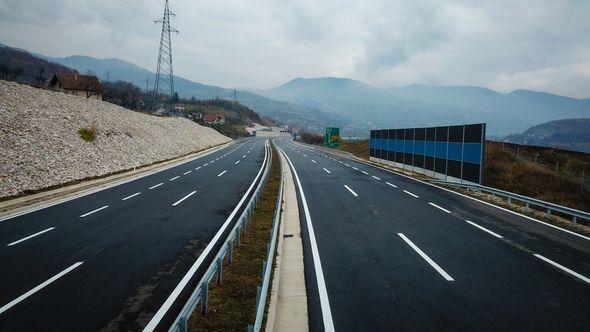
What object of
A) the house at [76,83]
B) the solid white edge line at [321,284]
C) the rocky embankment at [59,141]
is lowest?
the solid white edge line at [321,284]

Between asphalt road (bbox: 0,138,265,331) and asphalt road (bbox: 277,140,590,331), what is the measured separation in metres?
3.69

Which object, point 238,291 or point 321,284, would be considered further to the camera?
point 321,284

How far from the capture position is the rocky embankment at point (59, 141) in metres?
21.4

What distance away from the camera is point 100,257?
10.0 metres

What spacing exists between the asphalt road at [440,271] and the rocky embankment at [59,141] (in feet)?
55.6

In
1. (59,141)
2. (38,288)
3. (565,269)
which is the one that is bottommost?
(38,288)

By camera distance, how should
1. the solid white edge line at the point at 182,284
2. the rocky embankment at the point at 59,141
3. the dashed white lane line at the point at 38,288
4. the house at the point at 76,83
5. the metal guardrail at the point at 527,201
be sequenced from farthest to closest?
1. the house at the point at 76,83
2. the rocky embankment at the point at 59,141
3. the metal guardrail at the point at 527,201
4. the dashed white lane line at the point at 38,288
5. the solid white edge line at the point at 182,284

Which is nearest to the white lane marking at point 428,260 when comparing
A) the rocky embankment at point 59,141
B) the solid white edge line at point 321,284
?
the solid white edge line at point 321,284

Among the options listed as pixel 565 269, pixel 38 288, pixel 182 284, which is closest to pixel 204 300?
pixel 182 284

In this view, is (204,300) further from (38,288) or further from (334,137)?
(334,137)

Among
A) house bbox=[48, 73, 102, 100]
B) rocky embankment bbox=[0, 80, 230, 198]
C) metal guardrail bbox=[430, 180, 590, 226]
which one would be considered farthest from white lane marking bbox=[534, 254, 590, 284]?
house bbox=[48, 73, 102, 100]

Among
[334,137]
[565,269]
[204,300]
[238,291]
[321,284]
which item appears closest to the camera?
[204,300]

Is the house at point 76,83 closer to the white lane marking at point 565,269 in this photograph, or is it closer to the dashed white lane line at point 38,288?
the dashed white lane line at point 38,288

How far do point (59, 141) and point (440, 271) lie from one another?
28453 millimetres
